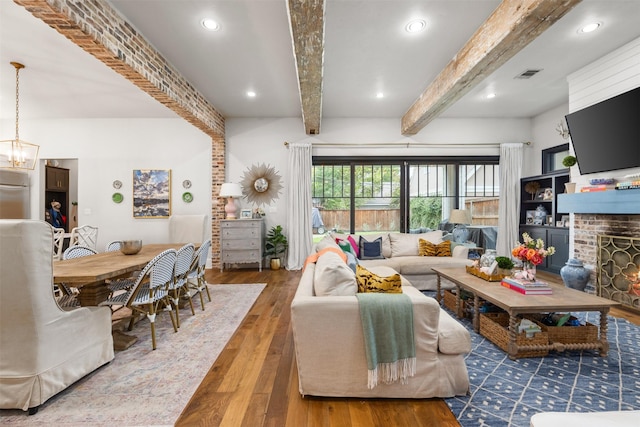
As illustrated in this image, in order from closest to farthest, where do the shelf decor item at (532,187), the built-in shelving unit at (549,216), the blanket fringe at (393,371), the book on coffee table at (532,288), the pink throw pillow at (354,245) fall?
the blanket fringe at (393,371) < the book on coffee table at (532,288) < the pink throw pillow at (354,245) < the built-in shelving unit at (549,216) < the shelf decor item at (532,187)

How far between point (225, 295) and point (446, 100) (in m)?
4.12

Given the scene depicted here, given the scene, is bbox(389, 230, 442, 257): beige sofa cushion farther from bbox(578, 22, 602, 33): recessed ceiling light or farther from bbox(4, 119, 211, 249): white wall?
bbox(4, 119, 211, 249): white wall

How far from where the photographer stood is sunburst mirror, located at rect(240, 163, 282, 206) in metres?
6.02

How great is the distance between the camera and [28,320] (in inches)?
67.5

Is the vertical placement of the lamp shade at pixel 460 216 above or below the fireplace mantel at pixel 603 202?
below

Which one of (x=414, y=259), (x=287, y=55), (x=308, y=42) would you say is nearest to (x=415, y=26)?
(x=308, y=42)

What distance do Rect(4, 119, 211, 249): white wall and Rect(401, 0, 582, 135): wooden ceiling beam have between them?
459 cm

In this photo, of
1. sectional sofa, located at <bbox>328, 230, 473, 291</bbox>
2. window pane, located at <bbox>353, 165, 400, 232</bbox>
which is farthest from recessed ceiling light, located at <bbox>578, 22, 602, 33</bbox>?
window pane, located at <bbox>353, 165, 400, 232</bbox>

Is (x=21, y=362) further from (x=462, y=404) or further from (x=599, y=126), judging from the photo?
(x=599, y=126)

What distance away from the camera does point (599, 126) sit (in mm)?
3781

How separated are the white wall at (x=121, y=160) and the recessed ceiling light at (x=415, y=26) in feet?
14.7

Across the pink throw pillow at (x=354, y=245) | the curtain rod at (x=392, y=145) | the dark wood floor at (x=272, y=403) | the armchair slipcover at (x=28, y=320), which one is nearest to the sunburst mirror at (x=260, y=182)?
the curtain rod at (x=392, y=145)

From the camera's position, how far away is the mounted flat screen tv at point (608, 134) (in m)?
3.40

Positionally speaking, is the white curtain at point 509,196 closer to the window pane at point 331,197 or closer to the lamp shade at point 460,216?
the lamp shade at point 460,216
